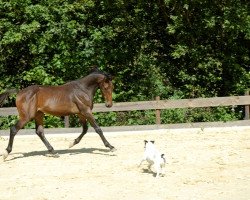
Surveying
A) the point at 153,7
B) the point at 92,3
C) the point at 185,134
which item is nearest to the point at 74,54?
the point at 92,3

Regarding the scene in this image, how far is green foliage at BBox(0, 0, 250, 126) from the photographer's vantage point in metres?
18.6

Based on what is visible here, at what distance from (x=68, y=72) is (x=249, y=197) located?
13.0 metres

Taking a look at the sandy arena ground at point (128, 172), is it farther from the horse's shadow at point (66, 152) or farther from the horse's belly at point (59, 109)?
the horse's belly at point (59, 109)

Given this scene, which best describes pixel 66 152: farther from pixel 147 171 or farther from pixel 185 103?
pixel 185 103

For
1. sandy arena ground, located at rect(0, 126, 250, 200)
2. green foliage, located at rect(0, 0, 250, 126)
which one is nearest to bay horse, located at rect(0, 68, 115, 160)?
sandy arena ground, located at rect(0, 126, 250, 200)

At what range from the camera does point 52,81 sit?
61.5 ft

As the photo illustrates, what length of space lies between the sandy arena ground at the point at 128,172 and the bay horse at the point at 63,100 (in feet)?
2.72

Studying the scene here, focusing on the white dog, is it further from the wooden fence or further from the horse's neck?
the wooden fence

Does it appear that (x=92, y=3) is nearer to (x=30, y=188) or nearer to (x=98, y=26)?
(x=98, y=26)

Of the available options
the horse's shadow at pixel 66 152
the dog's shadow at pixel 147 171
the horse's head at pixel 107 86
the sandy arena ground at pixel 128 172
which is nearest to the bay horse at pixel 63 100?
the horse's head at pixel 107 86

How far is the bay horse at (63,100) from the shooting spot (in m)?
10.8

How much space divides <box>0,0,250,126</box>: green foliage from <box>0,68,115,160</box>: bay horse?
687cm

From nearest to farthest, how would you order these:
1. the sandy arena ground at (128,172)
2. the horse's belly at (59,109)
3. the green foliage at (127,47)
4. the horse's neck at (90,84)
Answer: the sandy arena ground at (128,172) → the horse's belly at (59,109) → the horse's neck at (90,84) → the green foliage at (127,47)

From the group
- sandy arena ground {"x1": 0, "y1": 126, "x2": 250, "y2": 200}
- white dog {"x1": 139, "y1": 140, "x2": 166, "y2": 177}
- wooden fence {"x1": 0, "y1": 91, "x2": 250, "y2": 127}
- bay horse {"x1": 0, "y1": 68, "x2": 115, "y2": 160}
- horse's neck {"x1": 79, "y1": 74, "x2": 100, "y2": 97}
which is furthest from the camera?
wooden fence {"x1": 0, "y1": 91, "x2": 250, "y2": 127}
